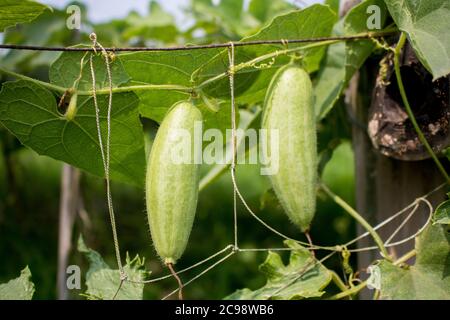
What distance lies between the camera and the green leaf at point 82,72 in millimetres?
954

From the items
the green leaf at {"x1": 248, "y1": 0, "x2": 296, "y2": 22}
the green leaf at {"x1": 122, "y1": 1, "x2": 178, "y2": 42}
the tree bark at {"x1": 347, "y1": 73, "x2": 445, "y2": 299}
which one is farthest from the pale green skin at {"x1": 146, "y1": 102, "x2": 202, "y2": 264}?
the green leaf at {"x1": 122, "y1": 1, "x2": 178, "y2": 42}

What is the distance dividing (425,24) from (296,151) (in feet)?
0.76

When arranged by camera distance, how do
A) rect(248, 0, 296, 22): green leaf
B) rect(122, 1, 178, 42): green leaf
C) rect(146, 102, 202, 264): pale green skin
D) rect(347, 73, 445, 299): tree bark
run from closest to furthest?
rect(146, 102, 202, 264): pale green skin
rect(347, 73, 445, 299): tree bark
rect(248, 0, 296, 22): green leaf
rect(122, 1, 178, 42): green leaf

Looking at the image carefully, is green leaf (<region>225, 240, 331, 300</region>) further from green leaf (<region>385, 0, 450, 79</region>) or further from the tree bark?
green leaf (<region>385, 0, 450, 79</region>)

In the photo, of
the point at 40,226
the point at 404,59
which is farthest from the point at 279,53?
the point at 40,226

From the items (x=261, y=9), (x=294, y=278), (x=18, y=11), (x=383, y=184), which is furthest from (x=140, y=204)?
(x=18, y=11)

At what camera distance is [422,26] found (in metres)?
0.89

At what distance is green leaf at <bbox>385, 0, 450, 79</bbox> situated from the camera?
2.76ft

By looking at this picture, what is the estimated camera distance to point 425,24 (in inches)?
35.3

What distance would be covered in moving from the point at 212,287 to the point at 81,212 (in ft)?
1.87

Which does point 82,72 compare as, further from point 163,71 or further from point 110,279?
point 110,279

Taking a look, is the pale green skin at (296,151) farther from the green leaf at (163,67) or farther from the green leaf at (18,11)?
the green leaf at (18,11)

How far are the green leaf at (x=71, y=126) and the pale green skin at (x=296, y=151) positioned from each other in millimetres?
223

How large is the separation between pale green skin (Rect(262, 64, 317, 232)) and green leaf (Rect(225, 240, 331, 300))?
152mm
